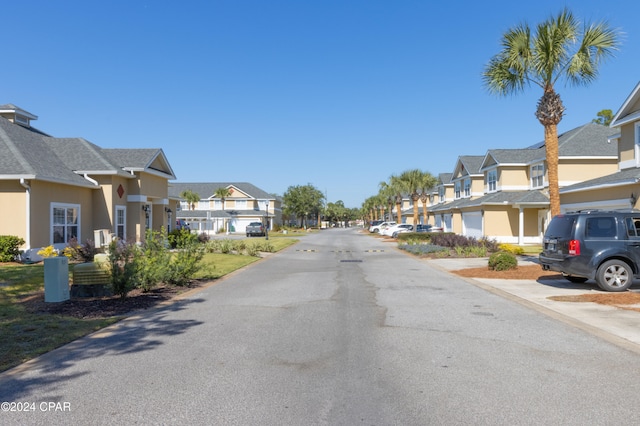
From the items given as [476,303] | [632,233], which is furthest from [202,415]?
[632,233]

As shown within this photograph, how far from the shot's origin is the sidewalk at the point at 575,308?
25.8ft

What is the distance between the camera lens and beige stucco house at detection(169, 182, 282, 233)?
73438 millimetres

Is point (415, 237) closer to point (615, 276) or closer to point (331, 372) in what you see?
point (615, 276)

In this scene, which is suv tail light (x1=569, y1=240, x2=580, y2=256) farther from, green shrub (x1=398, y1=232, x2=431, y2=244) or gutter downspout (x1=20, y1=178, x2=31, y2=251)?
green shrub (x1=398, y1=232, x2=431, y2=244)

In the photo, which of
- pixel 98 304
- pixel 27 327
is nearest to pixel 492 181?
pixel 98 304

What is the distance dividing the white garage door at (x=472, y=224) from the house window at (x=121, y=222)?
2577 cm

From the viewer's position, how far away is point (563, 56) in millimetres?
18078

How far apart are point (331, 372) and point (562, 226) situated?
9.53 m

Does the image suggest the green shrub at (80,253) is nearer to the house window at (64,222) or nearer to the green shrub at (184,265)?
the house window at (64,222)

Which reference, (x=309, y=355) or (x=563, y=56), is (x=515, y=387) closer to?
(x=309, y=355)

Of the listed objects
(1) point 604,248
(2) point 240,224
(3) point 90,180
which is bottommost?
(1) point 604,248

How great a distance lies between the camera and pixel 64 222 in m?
21.6

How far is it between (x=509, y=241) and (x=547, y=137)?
697 inches

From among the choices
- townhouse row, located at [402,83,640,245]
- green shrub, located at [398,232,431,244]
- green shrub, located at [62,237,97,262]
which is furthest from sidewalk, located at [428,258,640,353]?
green shrub, located at [398,232,431,244]
